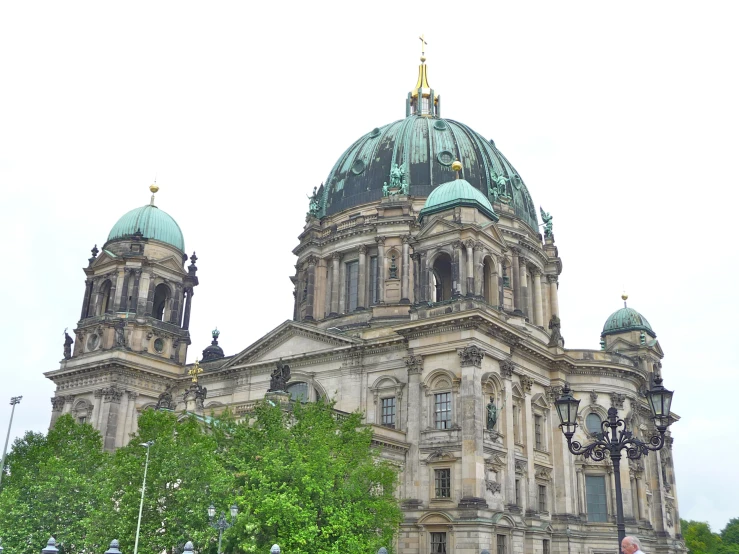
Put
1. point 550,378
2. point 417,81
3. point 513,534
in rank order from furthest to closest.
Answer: point 417,81 → point 550,378 → point 513,534

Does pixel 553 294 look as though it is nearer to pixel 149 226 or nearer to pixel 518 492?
pixel 518 492

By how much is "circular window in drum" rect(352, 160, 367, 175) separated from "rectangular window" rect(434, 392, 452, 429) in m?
24.3

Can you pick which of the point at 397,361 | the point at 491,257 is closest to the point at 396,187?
the point at 491,257

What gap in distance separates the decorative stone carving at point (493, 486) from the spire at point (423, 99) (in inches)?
1482

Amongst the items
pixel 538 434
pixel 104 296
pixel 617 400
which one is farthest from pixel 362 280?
pixel 104 296

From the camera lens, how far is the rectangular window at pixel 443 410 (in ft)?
139

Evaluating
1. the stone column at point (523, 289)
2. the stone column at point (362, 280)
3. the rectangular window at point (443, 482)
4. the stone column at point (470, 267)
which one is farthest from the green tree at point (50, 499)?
the stone column at point (523, 289)

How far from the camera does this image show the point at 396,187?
56.7 m

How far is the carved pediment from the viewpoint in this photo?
163 feet

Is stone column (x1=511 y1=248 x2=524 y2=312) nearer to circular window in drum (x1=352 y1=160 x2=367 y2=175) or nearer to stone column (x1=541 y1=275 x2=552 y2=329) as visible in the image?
stone column (x1=541 y1=275 x2=552 y2=329)

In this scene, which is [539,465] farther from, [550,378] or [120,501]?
[120,501]

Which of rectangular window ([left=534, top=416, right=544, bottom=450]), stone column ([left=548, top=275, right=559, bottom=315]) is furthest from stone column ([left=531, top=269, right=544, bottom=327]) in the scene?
rectangular window ([left=534, top=416, right=544, bottom=450])

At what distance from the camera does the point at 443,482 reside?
41.4 metres

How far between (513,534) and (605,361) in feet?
56.1
